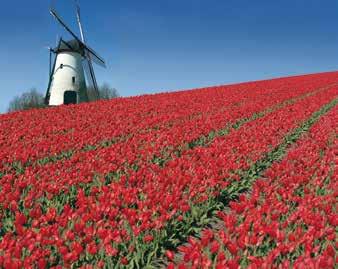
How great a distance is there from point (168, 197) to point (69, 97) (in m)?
33.5

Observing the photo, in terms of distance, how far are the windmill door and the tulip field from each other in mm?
22334

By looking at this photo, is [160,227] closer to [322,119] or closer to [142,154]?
[142,154]

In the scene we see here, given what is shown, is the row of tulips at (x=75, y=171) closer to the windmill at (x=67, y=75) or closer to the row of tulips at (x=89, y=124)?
the row of tulips at (x=89, y=124)

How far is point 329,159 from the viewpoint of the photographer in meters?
11.6

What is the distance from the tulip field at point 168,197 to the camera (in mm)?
5617

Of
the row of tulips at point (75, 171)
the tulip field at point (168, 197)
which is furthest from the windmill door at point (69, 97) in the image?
the row of tulips at point (75, 171)

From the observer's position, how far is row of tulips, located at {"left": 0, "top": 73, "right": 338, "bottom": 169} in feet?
41.8

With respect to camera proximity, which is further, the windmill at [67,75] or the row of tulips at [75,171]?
the windmill at [67,75]

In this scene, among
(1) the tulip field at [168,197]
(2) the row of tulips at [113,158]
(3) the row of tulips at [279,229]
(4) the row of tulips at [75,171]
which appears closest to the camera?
(3) the row of tulips at [279,229]

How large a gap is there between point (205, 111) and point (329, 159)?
10.9 m

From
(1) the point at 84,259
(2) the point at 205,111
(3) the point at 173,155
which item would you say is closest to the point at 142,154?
(3) the point at 173,155

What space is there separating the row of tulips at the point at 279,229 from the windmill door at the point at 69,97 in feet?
102

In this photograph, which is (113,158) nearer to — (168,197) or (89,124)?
(168,197)

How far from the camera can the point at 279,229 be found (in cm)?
680
